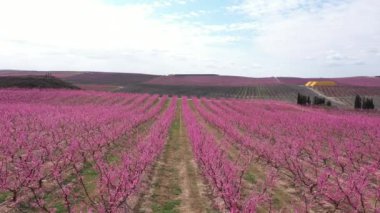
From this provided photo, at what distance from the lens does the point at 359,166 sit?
1288 cm

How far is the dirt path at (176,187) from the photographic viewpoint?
8953 millimetres

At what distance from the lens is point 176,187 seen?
10633mm

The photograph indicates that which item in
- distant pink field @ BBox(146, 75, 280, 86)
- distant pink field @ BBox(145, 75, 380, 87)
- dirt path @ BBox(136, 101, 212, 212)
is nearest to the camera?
dirt path @ BBox(136, 101, 212, 212)

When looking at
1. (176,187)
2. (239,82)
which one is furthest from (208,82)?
(176,187)

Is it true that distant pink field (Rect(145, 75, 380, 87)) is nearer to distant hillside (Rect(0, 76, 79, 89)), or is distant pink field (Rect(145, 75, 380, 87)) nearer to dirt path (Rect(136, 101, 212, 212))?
distant hillside (Rect(0, 76, 79, 89))

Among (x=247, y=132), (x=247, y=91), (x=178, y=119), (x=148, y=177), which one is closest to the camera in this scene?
(x=148, y=177)

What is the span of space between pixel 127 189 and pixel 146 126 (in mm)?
16048

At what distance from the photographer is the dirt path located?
8.95 metres

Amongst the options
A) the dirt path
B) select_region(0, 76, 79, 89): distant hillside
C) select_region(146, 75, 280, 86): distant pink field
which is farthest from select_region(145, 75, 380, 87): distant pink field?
the dirt path

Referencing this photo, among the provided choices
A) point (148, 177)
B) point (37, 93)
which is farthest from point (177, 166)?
point (37, 93)

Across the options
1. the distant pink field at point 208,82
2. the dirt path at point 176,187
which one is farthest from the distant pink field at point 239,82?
the dirt path at point 176,187

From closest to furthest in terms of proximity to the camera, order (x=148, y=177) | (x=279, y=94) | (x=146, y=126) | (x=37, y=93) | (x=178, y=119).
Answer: (x=148, y=177) → (x=146, y=126) → (x=178, y=119) → (x=37, y=93) → (x=279, y=94)

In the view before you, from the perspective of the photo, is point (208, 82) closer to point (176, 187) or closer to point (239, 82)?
point (239, 82)

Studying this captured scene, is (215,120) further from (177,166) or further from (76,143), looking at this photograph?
(76,143)
